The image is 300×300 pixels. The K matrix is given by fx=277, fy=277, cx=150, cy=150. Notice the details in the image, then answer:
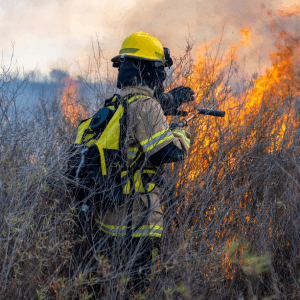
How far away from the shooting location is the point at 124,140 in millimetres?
2041

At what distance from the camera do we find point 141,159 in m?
2.11

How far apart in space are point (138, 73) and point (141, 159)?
2.30 feet

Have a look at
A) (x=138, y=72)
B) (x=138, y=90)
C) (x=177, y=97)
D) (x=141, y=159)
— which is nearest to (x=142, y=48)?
(x=138, y=72)

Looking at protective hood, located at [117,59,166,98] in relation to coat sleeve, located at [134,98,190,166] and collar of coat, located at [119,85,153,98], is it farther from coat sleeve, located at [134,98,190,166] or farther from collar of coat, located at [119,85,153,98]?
coat sleeve, located at [134,98,190,166]

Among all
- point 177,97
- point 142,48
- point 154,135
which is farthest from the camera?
point 177,97

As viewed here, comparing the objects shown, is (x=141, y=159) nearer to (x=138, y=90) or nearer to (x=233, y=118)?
(x=138, y=90)

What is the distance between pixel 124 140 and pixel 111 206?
19.4 inches

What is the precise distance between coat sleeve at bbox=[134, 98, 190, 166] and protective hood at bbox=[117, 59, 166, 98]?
27 cm

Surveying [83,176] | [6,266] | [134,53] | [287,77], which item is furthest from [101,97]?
[287,77]

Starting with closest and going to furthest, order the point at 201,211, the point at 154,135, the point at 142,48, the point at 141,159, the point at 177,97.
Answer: the point at 154,135, the point at 141,159, the point at 142,48, the point at 201,211, the point at 177,97

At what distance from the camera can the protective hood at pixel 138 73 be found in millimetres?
2211

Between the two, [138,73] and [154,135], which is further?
[138,73]

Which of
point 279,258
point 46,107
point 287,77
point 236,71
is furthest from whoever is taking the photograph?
point 46,107

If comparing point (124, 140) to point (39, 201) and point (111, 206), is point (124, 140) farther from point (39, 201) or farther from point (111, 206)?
point (39, 201)
